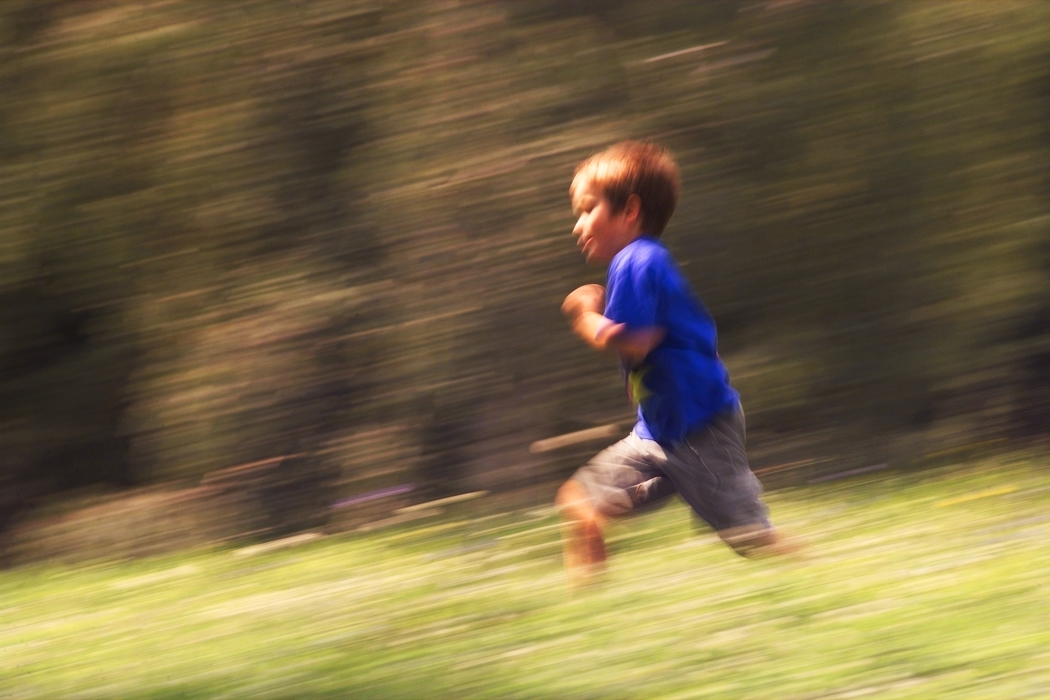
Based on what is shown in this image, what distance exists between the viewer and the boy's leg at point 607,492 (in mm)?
3943

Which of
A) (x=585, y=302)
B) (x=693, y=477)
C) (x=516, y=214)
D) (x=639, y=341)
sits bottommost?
(x=693, y=477)

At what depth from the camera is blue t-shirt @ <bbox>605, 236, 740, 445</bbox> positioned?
377 centimetres

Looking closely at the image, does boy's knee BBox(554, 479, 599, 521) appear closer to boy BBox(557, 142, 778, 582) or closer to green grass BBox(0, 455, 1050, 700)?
boy BBox(557, 142, 778, 582)

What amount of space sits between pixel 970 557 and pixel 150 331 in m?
3.58

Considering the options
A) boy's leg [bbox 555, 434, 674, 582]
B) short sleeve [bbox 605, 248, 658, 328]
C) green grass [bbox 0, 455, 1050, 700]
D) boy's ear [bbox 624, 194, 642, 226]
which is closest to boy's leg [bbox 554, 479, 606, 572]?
boy's leg [bbox 555, 434, 674, 582]

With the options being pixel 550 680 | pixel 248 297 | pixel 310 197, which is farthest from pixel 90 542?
pixel 550 680

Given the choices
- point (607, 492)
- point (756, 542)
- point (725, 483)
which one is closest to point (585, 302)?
point (607, 492)

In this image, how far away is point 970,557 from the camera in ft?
12.2

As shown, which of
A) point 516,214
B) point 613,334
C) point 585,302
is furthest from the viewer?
point 516,214

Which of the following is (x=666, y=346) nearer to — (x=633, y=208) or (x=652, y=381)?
(x=652, y=381)

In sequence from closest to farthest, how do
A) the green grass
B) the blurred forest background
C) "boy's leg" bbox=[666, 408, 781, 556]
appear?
the green grass, "boy's leg" bbox=[666, 408, 781, 556], the blurred forest background

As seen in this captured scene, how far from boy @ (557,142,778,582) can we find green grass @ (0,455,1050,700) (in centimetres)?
19

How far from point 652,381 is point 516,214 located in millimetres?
1617

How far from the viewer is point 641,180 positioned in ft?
13.1
